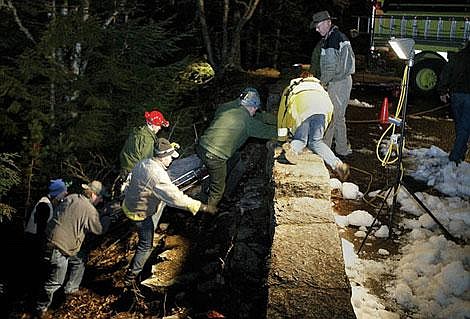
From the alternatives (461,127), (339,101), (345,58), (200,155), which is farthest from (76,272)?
(461,127)

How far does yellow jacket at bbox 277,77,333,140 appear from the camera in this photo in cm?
583

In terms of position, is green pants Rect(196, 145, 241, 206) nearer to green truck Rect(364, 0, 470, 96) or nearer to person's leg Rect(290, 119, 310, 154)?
person's leg Rect(290, 119, 310, 154)

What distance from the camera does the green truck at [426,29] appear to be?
39.1ft

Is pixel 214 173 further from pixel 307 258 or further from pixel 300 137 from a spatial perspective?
pixel 307 258

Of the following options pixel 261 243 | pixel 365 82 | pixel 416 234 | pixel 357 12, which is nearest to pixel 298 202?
pixel 261 243

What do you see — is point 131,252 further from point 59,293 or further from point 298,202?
point 298,202

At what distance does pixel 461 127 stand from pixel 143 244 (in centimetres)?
502

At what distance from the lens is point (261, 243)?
5551 mm

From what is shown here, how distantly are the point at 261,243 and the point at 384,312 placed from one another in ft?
6.00

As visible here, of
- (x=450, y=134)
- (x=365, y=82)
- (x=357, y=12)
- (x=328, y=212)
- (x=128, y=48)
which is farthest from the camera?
(x=357, y=12)

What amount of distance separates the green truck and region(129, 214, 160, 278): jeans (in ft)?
30.4

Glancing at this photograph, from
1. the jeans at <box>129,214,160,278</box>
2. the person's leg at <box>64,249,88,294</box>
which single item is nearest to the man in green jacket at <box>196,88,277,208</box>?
the jeans at <box>129,214,160,278</box>

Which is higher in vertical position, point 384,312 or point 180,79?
point 180,79

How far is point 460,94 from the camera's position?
7.25 metres
